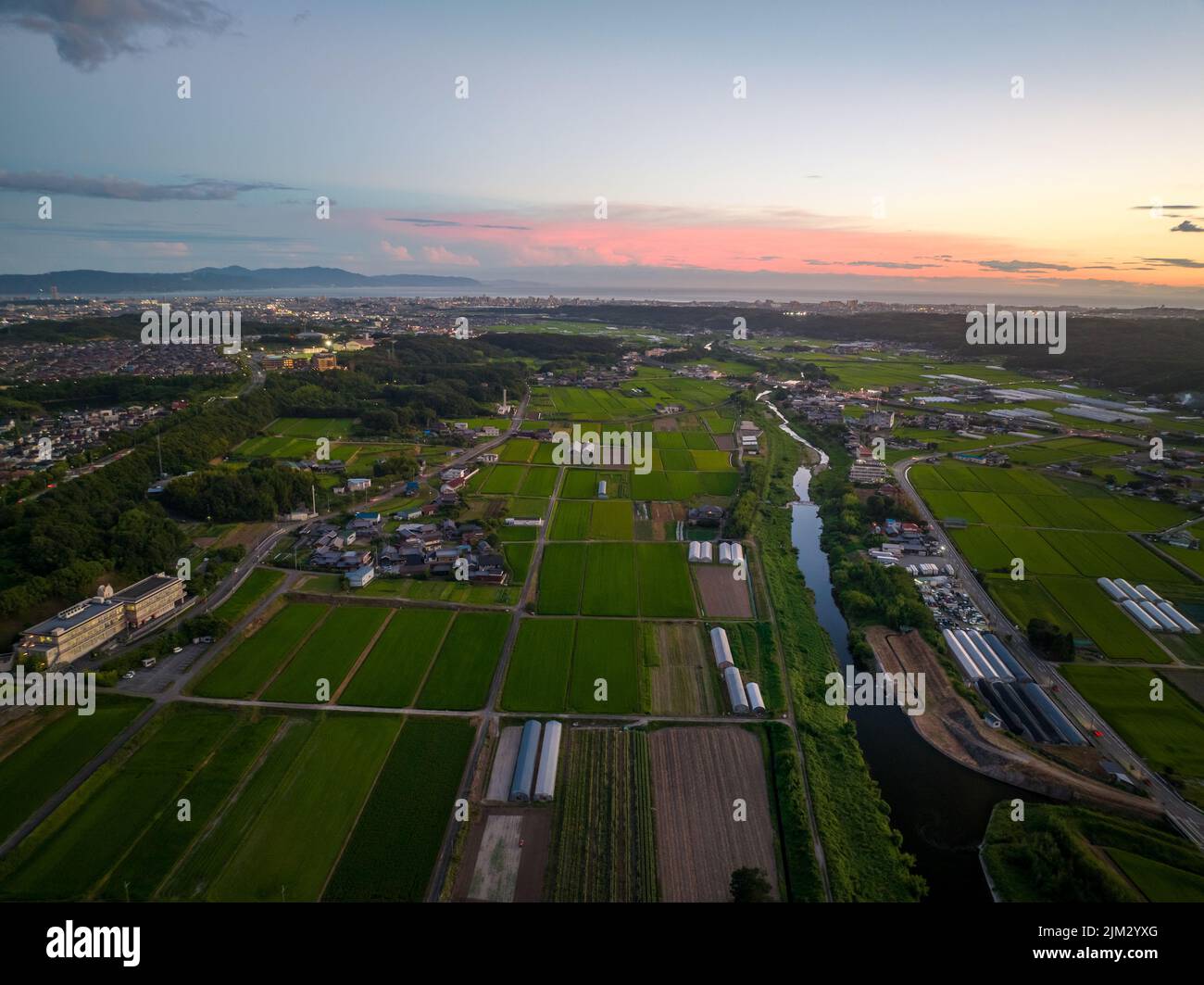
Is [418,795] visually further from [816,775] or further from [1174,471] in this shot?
[1174,471]

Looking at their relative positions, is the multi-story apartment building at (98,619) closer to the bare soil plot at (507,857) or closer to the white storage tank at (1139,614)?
the bare soil plot at (507,857)

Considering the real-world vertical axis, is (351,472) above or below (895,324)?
below

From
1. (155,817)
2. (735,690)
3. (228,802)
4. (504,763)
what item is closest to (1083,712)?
(735,690)

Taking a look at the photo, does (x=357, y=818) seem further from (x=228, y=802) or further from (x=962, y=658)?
(x=962, y=658)

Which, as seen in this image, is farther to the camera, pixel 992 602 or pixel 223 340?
pixel 223 340

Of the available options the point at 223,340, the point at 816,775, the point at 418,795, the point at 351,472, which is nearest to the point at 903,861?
the point at 816,775

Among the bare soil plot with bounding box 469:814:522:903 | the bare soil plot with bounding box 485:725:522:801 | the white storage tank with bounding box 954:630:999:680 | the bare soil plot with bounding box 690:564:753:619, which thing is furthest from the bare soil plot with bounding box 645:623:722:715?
the white storage tank with bounding box 954:630:999:680
